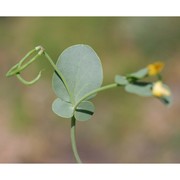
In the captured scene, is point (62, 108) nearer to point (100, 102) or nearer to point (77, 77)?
point (77, 77)

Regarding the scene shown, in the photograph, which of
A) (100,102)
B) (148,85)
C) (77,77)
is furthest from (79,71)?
(100,102)

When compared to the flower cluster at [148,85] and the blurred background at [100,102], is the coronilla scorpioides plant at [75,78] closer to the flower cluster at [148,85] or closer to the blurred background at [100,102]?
the flower cluster at [148,85]

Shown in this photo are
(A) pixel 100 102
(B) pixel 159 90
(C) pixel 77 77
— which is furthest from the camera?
(A) pixel 100 102

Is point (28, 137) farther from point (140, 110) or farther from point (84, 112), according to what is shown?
point (84, 112)

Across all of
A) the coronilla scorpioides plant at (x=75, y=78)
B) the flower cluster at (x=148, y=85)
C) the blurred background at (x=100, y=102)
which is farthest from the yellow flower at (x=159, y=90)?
the blurred background at (x=100, y=102)

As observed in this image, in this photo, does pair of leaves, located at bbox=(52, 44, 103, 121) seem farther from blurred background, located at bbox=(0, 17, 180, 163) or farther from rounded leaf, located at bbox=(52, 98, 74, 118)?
blurred background, located at bbox=(0, 17, 180, 163)

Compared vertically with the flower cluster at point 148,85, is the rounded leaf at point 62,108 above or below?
below
